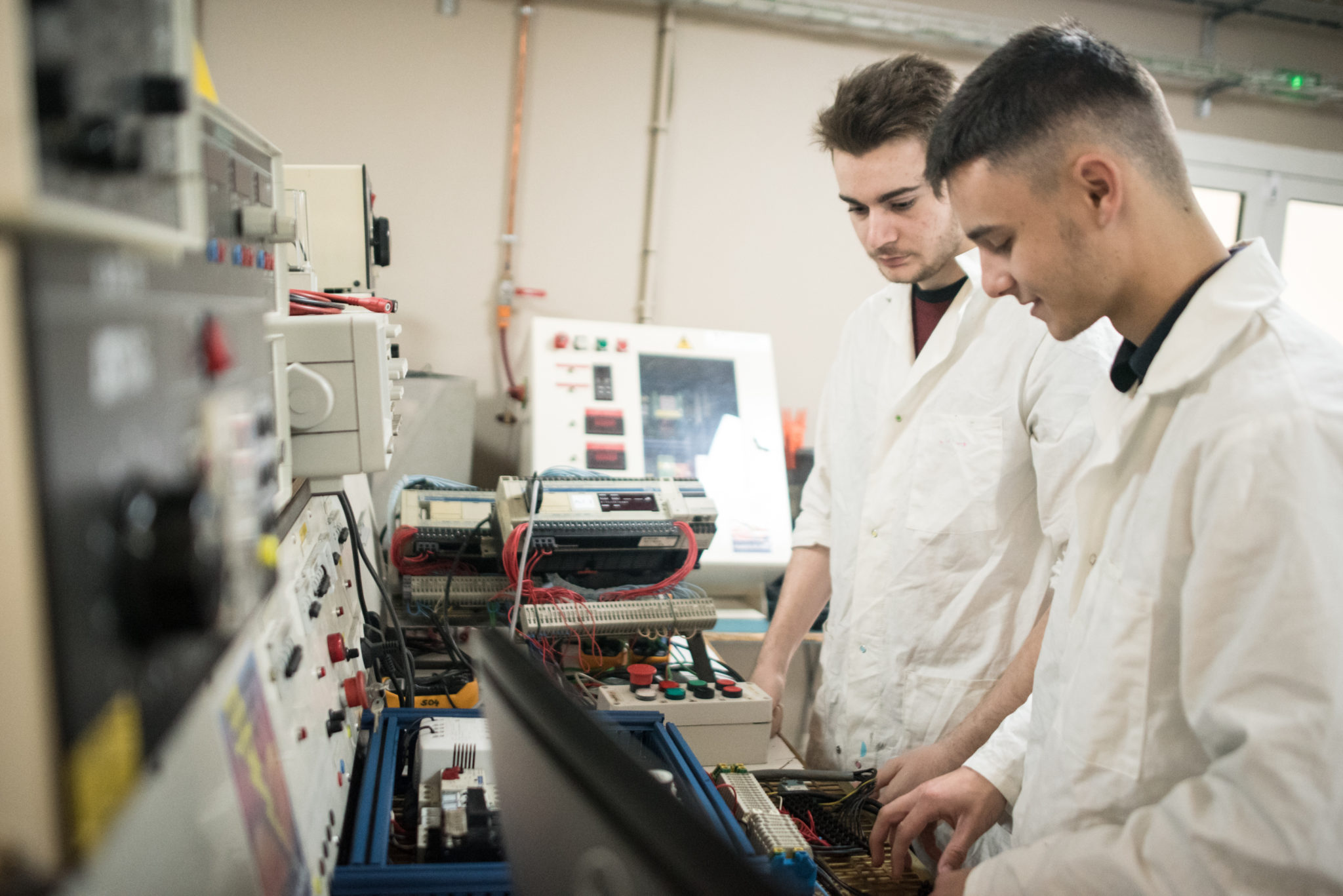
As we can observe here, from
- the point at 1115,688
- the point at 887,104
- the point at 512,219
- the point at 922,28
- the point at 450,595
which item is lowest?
the point at 450,595

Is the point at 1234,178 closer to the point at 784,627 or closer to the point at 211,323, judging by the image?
the point at 784,627

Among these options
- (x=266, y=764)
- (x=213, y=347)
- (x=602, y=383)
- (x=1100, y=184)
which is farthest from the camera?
(x=602, y=383)

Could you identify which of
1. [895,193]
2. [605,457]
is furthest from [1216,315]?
[605,457]

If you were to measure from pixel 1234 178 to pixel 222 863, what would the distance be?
4535mm

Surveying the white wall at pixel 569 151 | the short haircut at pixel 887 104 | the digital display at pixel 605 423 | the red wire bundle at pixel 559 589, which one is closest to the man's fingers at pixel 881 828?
the red wire bundle at pixel 559 589

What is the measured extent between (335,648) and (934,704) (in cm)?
105

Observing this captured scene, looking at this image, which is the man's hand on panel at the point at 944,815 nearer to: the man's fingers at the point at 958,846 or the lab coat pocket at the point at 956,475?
the man's fingers at the point at 958,846

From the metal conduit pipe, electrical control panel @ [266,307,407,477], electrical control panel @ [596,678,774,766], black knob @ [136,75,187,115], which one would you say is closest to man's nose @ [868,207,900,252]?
electrical control panel @ [596,678,774,766]

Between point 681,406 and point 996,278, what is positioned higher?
point 996,278

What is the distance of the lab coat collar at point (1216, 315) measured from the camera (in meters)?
0.83

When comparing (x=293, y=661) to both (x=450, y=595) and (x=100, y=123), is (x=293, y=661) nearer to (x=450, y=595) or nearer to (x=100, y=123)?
(x=100, y=123)

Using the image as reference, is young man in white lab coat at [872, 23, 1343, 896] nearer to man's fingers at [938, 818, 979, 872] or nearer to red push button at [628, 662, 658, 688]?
man's fingers at [938, 818, 979, 872]

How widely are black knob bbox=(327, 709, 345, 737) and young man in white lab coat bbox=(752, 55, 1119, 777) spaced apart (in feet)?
3.01

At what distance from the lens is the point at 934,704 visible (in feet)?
4.82
